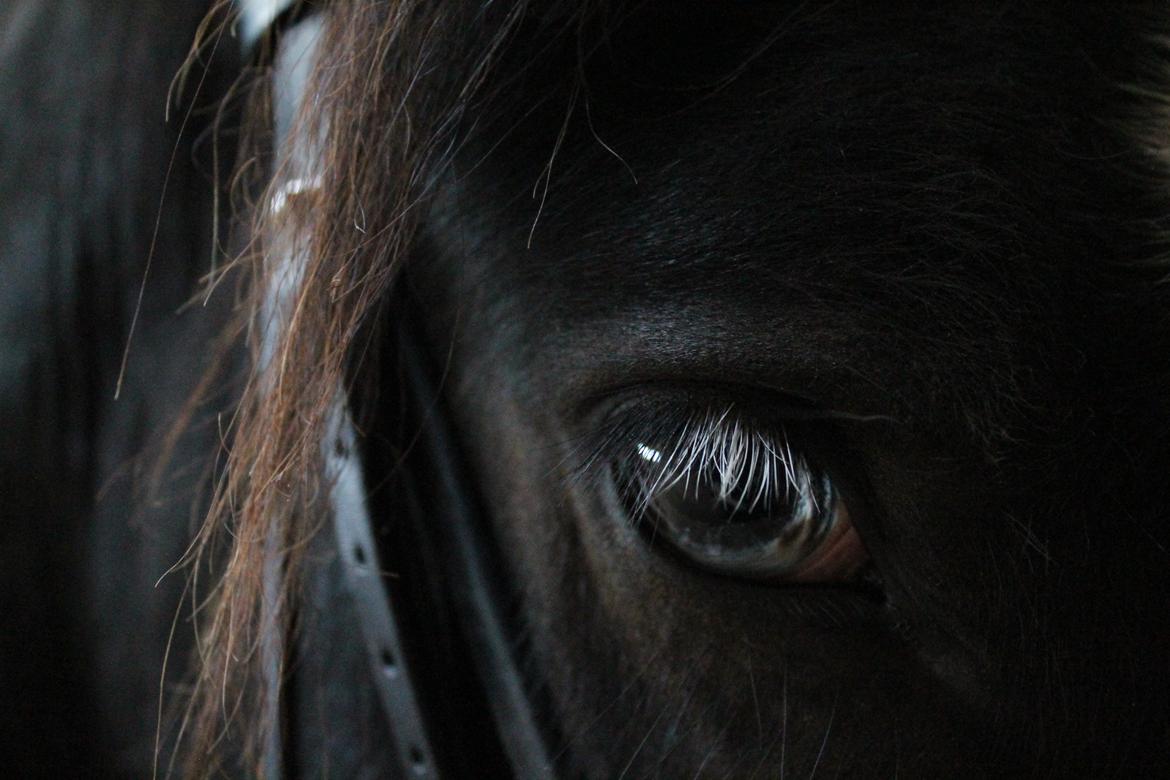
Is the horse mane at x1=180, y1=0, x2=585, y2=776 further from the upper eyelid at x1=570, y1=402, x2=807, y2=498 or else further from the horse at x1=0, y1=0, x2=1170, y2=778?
the upper eyelid at x1=570, y1=402, x2=807, y2=498

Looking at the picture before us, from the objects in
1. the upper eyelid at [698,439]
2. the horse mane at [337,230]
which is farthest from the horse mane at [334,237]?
the upper eyelid at [698,439]

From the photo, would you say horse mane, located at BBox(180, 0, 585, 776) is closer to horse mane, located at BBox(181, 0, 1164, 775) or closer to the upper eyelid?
horse mane, located at BBox(181, 0, 1164, 775)

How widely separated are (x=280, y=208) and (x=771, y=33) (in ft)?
0.94

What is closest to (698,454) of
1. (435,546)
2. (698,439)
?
(698,439)

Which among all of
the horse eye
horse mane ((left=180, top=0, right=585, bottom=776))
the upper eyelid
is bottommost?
the horse eye

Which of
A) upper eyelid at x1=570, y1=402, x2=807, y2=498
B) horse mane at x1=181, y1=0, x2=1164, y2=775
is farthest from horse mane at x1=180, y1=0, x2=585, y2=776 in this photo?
upper eyelid at x1=570, y1=402, x2=807, y2=498

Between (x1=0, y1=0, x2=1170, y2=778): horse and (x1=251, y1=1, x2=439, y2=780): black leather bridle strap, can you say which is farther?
(x1=251, y1=1, x2=439, y2=780): black leather bridle strap

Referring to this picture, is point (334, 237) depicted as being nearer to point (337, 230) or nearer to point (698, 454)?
point (337, 230)

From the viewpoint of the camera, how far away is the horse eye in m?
0.51

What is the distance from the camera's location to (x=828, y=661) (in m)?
0.50

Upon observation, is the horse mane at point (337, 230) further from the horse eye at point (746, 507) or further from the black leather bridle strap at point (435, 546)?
the horse eye at point (746, 507)

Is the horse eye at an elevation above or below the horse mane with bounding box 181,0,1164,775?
below

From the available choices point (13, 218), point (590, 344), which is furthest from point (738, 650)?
point (13, 218)

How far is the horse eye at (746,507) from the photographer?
1.67ft
